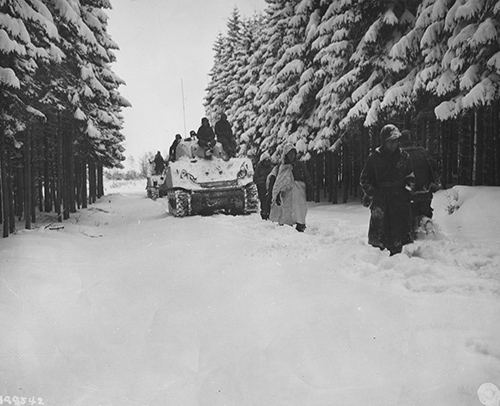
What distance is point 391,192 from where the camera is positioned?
5.75 m

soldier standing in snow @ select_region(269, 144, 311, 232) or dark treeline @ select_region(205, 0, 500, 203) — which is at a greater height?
dark treeline @ select_region(205, 0, 500, 203)

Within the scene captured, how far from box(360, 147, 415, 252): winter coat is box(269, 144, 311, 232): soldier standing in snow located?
2701 millimetres

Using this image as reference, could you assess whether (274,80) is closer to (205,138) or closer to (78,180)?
(205,138)

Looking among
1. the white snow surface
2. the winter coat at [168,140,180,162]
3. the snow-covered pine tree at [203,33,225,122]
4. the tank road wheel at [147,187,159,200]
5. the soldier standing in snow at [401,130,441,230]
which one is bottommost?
the white snow surface

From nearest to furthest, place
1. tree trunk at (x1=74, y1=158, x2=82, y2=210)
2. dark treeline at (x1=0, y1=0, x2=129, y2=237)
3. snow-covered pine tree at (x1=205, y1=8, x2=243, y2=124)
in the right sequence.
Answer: dark treeline at (x1=0, y1=0, x2=129, y2=237)
tree trunk at (x1=74, y1=158, x2=82, y2=210)
snow-covered pine tree at (x1=205, y1=8, x2=243, y2=124)

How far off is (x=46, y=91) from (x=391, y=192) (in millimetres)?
9652

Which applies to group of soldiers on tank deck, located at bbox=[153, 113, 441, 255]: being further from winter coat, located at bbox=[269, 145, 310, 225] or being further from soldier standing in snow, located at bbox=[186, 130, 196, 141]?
soldier standing in snow, located at bbox=[186, 130, 196, 141]

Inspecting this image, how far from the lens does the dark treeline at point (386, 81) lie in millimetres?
8586

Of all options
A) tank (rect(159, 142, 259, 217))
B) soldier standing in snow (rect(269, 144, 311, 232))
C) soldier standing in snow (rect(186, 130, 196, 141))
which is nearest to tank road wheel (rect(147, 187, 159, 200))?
soldier standing in snow (rect(186, 130, 196, 141))

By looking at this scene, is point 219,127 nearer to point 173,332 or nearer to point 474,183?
point 474,183

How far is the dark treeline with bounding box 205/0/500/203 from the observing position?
8.59 metres

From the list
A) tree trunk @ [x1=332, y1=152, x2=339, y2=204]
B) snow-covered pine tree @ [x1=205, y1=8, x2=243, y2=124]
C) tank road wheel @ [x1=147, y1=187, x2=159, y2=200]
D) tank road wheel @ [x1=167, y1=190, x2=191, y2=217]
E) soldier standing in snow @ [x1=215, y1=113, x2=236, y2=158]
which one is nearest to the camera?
tank road wheel @ [x1=167, y1=190, x2=191, y2=217]

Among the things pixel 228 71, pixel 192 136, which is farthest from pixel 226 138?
pixel 228 71

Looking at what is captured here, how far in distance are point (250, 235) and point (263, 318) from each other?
445cm
